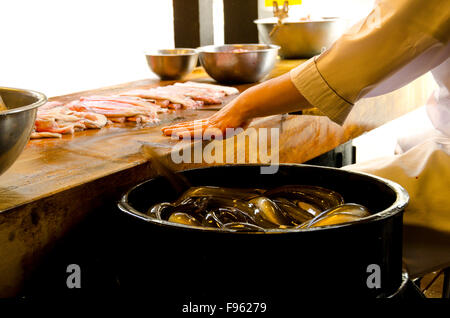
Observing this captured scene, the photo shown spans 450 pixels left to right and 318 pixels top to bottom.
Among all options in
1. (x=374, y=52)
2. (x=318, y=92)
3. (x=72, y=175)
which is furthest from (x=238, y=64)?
(x=72, y=175)

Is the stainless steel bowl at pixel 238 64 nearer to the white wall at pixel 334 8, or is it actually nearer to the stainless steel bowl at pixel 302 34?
the stainless steel bowl at pixel 302 34

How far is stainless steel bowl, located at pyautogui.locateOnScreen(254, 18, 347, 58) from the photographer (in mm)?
4355

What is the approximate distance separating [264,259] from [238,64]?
2.43m

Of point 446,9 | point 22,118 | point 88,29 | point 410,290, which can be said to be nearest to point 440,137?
point 446,9

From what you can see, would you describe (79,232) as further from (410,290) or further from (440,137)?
(440,137)

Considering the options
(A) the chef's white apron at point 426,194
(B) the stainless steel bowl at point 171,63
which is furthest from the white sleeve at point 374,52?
(B) the stainless steel bowl at point 171,63

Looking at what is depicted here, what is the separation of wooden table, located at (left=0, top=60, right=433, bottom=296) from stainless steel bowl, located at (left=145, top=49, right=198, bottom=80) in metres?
1.02

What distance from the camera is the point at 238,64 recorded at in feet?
11.3

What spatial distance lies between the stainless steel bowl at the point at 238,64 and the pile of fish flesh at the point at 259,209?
1.90 m

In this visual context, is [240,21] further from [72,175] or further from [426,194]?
[72,175]

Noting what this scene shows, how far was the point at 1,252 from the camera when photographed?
1.37m

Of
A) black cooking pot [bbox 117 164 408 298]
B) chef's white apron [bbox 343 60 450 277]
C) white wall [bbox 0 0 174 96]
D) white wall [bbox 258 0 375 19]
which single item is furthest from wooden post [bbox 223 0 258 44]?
black cooking pot [bbox 117 164 408 298]

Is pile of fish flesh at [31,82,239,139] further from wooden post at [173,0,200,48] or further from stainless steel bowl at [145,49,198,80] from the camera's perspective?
wooden post at [173,0,200,48]
